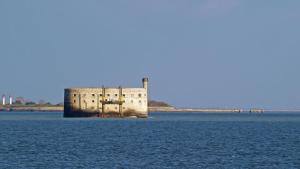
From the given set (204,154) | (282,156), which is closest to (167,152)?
(204,154)

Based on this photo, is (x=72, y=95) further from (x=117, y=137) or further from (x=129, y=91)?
(x=117, y=137)

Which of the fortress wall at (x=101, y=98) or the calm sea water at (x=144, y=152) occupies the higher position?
the fortress wall at (x=101, y=98)

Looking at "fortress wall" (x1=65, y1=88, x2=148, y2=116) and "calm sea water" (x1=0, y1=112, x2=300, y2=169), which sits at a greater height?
"fortress wall" (x1=65, y1=88, x2=148, y2=116)

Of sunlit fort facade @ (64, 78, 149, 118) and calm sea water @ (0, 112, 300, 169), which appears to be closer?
calm sea water @ (0, 112, 300, 169)

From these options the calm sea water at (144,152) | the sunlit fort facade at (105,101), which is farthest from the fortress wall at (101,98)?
the calm sea water at (144,152)

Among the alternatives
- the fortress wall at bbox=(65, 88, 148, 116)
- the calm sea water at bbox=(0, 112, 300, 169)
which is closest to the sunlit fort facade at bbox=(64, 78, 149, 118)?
the fortress wall at bbox=(65, 88, 148, 116)

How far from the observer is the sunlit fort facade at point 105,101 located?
117125 mm

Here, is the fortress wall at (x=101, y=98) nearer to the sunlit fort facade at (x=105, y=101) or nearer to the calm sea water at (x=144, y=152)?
the sunlit fort facade at (x=105, y=101)

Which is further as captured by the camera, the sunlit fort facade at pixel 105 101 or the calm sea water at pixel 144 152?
the sunlit fort facade at pixel 105 101

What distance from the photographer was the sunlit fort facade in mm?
117125

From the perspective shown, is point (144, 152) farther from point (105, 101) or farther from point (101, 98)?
point (105, 101)

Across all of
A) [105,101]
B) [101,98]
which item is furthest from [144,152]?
[105,101]

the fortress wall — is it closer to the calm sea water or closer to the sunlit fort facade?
the sunlit fort facade

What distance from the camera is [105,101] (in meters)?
118
